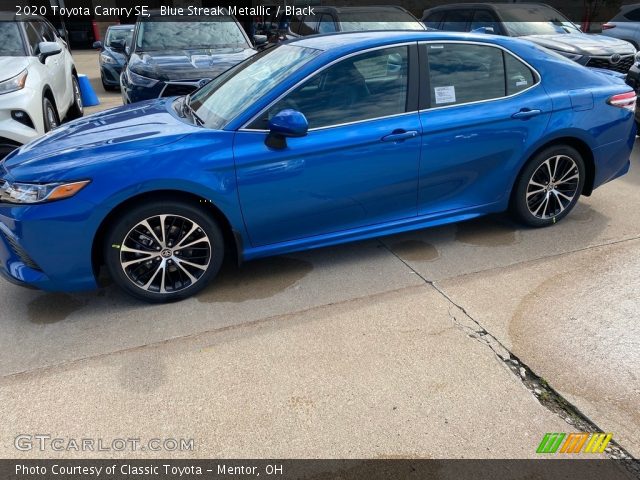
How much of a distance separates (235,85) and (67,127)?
4.16ft

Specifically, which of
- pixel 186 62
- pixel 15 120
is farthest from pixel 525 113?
pixel 15 120

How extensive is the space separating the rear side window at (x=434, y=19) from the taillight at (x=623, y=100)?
6.44 metres

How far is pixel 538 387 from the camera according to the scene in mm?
2576

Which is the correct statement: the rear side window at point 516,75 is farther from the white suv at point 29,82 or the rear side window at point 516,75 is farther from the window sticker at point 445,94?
the white suv at point 29,82

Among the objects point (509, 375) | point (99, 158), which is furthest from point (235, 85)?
point (509, 375)

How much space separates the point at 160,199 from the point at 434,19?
869 centimetres

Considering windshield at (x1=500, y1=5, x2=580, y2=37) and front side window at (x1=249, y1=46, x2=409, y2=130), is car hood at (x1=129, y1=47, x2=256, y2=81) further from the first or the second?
windshield at (x1=500, y1=5, x2=580, y2=37)

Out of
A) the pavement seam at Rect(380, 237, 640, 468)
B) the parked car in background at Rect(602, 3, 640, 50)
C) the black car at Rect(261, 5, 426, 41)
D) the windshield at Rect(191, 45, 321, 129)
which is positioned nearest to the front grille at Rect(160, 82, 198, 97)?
the windshield at Rect(191, 45, 321, 129)

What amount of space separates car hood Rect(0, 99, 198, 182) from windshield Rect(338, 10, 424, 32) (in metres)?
5.44

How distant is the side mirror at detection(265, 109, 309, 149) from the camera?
3102 mm

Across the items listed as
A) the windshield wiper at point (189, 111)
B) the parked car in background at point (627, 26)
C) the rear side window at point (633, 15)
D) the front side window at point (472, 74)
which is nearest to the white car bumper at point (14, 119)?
the windshield wiper at point (189, 111)

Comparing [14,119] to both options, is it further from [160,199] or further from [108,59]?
[108,59]

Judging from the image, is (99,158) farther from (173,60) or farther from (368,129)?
(173,60)

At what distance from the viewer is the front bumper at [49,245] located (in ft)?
9.60
